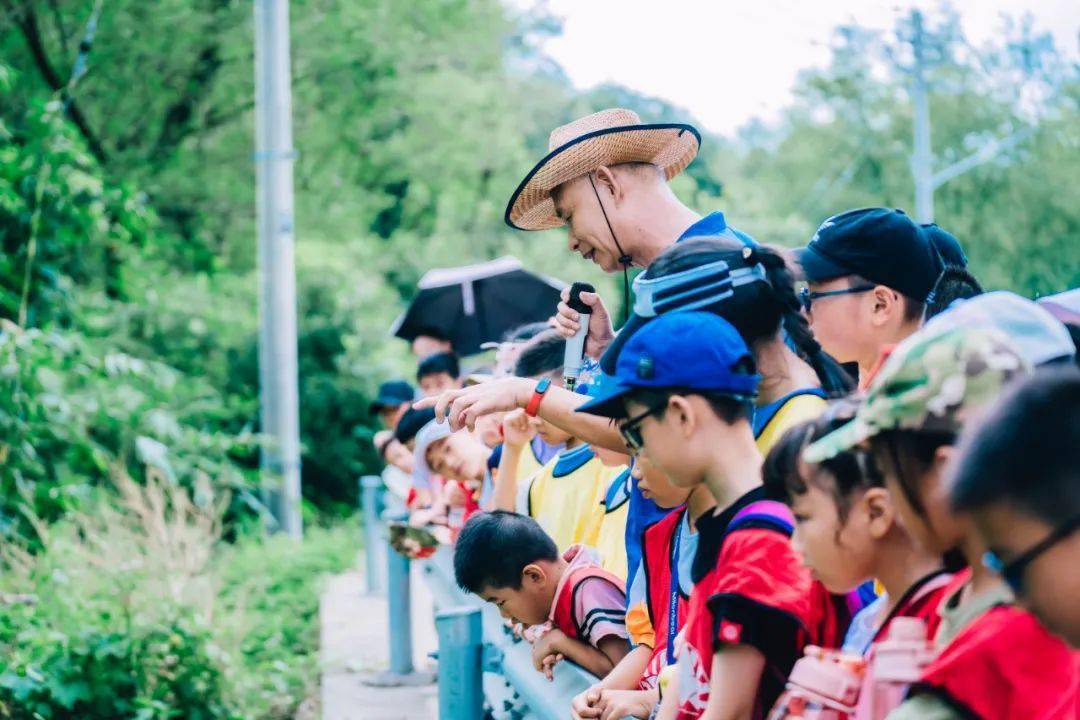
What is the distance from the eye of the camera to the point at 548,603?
3645 mm

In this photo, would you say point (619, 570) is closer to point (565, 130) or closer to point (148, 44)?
point (565, 130)

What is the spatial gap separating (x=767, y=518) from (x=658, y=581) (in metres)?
0.68

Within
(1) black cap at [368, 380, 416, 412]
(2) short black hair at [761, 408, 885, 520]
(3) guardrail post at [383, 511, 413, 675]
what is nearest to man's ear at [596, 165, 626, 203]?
(2) short black hair at [761, 408, 885, 520]

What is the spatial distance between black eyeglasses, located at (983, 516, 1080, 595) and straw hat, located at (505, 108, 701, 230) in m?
2.33

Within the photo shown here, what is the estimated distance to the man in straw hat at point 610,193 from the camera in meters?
3.62

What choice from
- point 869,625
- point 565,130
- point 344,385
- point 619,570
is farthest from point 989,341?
point 344,385

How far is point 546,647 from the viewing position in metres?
3.29

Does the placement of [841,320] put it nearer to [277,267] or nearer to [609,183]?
[609,183]

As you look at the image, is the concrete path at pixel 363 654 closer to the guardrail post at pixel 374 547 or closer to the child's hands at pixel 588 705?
the guardrail post at pixel 374 547

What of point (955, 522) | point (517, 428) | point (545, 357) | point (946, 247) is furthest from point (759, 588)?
point (545, 357)

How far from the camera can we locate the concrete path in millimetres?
6102

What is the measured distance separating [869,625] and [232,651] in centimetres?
536

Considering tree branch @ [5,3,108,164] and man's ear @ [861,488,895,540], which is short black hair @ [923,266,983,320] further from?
tree branch @ [5,3,108,164]

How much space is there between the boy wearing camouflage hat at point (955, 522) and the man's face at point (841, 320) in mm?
1419
